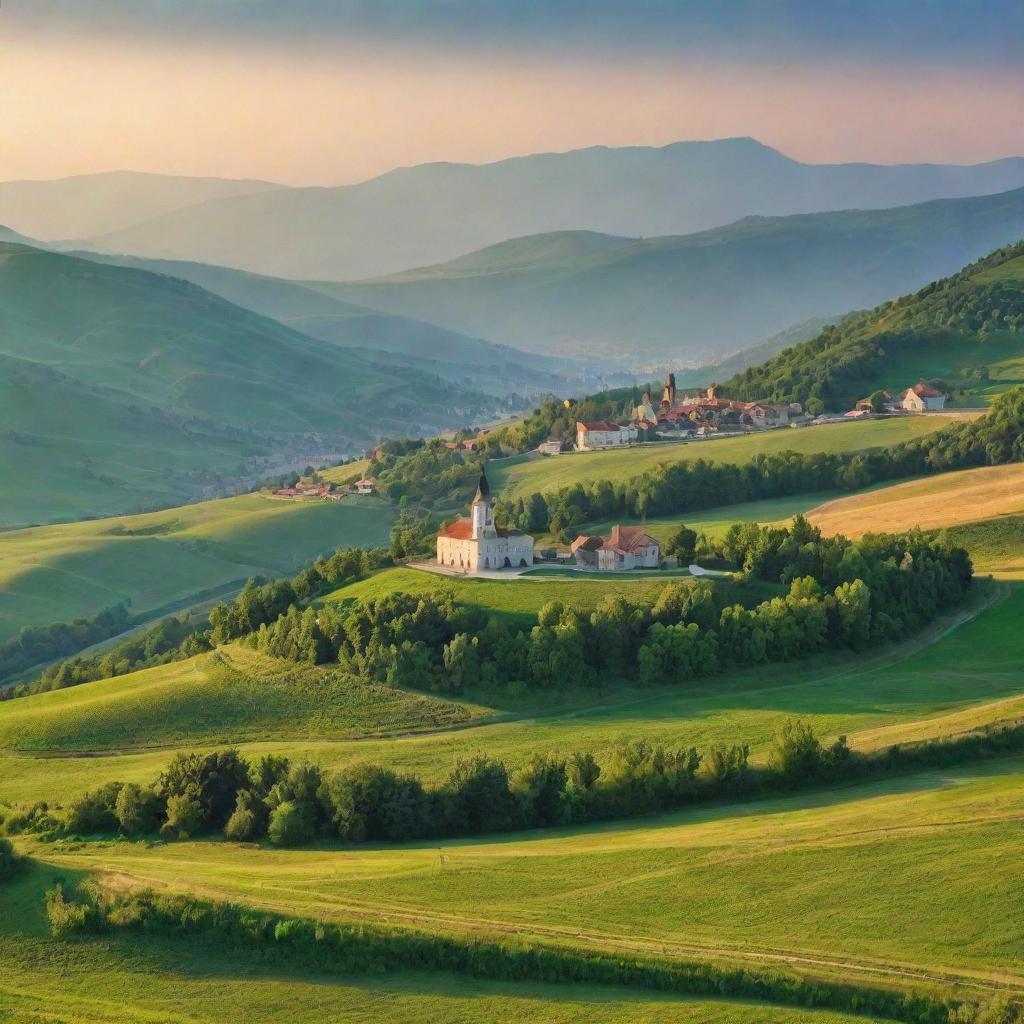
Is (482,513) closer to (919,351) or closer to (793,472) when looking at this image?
(793,472)

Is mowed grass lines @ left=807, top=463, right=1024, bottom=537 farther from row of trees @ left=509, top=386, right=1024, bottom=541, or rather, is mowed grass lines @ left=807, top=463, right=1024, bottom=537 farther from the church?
the church

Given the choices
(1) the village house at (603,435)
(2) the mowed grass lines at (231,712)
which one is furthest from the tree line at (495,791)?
(1) the village house at (603,435)

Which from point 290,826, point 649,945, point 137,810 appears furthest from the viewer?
point 137,810

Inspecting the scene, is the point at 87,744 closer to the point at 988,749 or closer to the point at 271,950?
the point at 271,950

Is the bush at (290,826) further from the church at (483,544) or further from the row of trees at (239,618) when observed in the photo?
the church at (483,544)

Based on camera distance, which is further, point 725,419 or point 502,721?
point 725,419

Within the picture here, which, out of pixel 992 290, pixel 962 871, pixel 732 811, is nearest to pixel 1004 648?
pixel 732 811

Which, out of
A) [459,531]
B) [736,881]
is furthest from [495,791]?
[459,531]
